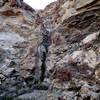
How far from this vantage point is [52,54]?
37.2 ft

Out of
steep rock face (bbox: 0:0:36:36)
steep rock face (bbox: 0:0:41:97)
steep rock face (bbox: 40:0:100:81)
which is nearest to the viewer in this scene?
steep rock face (bbox: 40:0:100:81)

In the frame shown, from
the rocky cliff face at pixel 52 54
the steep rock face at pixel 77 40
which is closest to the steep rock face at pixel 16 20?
the rocky cliff face at pixel 52 54

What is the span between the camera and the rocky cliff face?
29.3 ft

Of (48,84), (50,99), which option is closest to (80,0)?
(48,84)

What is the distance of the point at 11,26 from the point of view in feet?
42.2

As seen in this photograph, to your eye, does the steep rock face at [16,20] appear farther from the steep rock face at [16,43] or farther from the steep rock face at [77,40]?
the steep rock face at [77,40]

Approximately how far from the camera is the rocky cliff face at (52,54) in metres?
8.93

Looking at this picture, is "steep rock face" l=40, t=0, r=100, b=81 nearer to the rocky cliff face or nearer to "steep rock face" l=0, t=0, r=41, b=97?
the rocky cliff face

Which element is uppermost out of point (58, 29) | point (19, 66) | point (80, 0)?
point (80, 0)

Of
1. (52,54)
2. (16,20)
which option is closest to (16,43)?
(16,20)

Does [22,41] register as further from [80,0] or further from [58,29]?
[80,0]

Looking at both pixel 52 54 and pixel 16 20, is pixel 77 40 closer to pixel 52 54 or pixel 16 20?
pixel 52 54

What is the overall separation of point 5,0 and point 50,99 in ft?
23.4

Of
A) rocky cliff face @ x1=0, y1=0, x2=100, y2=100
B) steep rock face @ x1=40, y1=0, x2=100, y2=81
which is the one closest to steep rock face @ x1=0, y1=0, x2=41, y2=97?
rocky cliff face @ x1=0, y1=0, x2=100, y2=100
